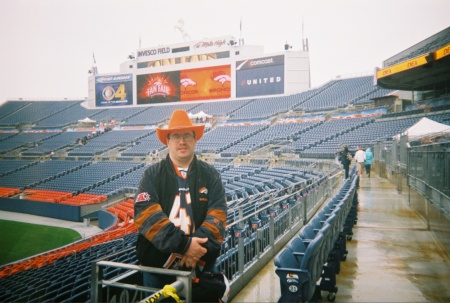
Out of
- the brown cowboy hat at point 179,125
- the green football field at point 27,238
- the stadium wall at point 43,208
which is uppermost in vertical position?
the brown cowboy hat at point 179,125

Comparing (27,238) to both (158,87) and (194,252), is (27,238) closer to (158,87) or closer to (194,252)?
(194,252)

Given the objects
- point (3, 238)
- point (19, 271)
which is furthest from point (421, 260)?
point (3, 238)

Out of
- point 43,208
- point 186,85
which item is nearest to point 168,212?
point 43,208

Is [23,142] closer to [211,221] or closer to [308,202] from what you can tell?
[308,202]

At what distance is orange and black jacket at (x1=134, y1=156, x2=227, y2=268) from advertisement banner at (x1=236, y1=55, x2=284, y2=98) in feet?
101

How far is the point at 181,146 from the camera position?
2.45 meters

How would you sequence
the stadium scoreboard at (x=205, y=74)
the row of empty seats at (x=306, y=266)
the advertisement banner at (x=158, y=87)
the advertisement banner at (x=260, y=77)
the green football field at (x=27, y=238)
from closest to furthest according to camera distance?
1. the row of empty seats at (x=306, y=266)
2. the green football field at (x=27, y=238)
3. the advertisement banner at (x=260, y=77)
4. the stadium scoreboard at (x=205, y=74)
5. the advertisement banner at (x=158, y=87)

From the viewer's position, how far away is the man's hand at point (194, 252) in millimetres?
2207

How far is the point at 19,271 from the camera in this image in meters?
8.24

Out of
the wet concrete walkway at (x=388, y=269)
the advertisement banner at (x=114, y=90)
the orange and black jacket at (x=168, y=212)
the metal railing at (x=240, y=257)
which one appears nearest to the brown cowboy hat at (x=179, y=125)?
the orange and black jacket at (x=168, y=212)

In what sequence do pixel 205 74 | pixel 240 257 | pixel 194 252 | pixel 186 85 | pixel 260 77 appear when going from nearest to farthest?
pixel 194 252 → pixel 240 257 → pixel 260 77 → pixel 205 74 → pixel 186 85

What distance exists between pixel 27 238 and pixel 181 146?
1476 cm

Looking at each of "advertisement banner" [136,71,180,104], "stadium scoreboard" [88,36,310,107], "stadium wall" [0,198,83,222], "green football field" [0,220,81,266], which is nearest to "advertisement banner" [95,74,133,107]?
"stadium scoreboard" [88,36,310,107]

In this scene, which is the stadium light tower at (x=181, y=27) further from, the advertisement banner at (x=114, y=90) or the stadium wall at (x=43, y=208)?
the stadium wall at (x=43, y=208)
